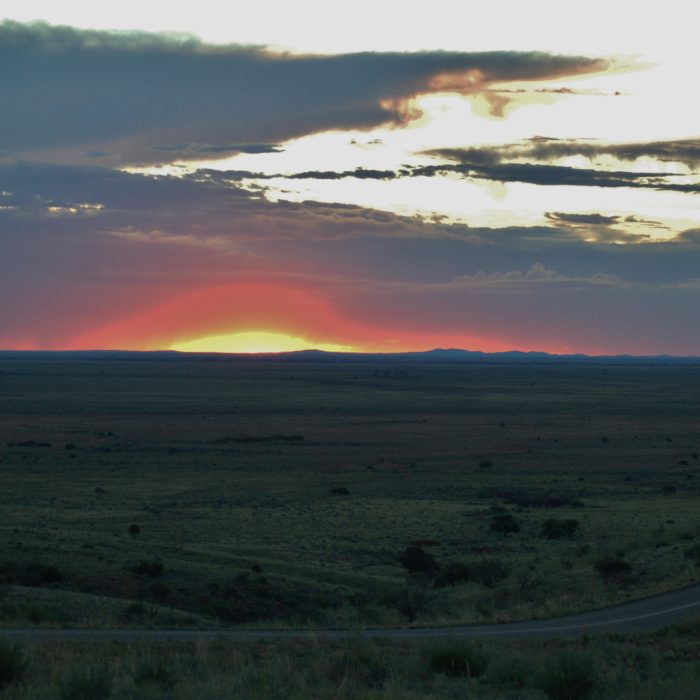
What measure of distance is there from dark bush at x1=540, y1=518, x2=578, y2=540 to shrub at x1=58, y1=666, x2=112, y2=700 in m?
34.1

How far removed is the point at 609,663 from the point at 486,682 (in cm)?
300

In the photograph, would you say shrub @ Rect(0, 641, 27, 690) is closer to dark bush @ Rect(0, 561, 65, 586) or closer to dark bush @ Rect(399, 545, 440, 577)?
dark bush @ Rect(0, 561, 65, 586)

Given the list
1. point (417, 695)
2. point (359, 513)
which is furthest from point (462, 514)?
point (417, 695)

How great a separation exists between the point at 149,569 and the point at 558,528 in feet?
70.7

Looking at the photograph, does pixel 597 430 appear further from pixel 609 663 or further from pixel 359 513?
pixel 609 663

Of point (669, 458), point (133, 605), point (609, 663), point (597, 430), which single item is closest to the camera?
point (609, 663)

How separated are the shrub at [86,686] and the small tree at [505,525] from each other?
34453 millimetres

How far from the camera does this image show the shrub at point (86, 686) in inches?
466

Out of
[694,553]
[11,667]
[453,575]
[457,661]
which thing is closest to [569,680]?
[457,661]

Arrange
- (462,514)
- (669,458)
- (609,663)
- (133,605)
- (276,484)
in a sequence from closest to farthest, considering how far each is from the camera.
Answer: (609,663), (133,605), (462,514), (276,484), (669,458)

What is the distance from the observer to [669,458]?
80.5 metres

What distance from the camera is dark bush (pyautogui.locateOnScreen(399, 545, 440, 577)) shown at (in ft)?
117

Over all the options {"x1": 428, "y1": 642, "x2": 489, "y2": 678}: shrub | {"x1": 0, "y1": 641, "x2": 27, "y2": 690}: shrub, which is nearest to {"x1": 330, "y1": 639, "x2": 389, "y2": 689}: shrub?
{"x1": 428, "y1": 642, "x2": 489, "y2": 678}: shrub

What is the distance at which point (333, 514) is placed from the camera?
50.9 metres
